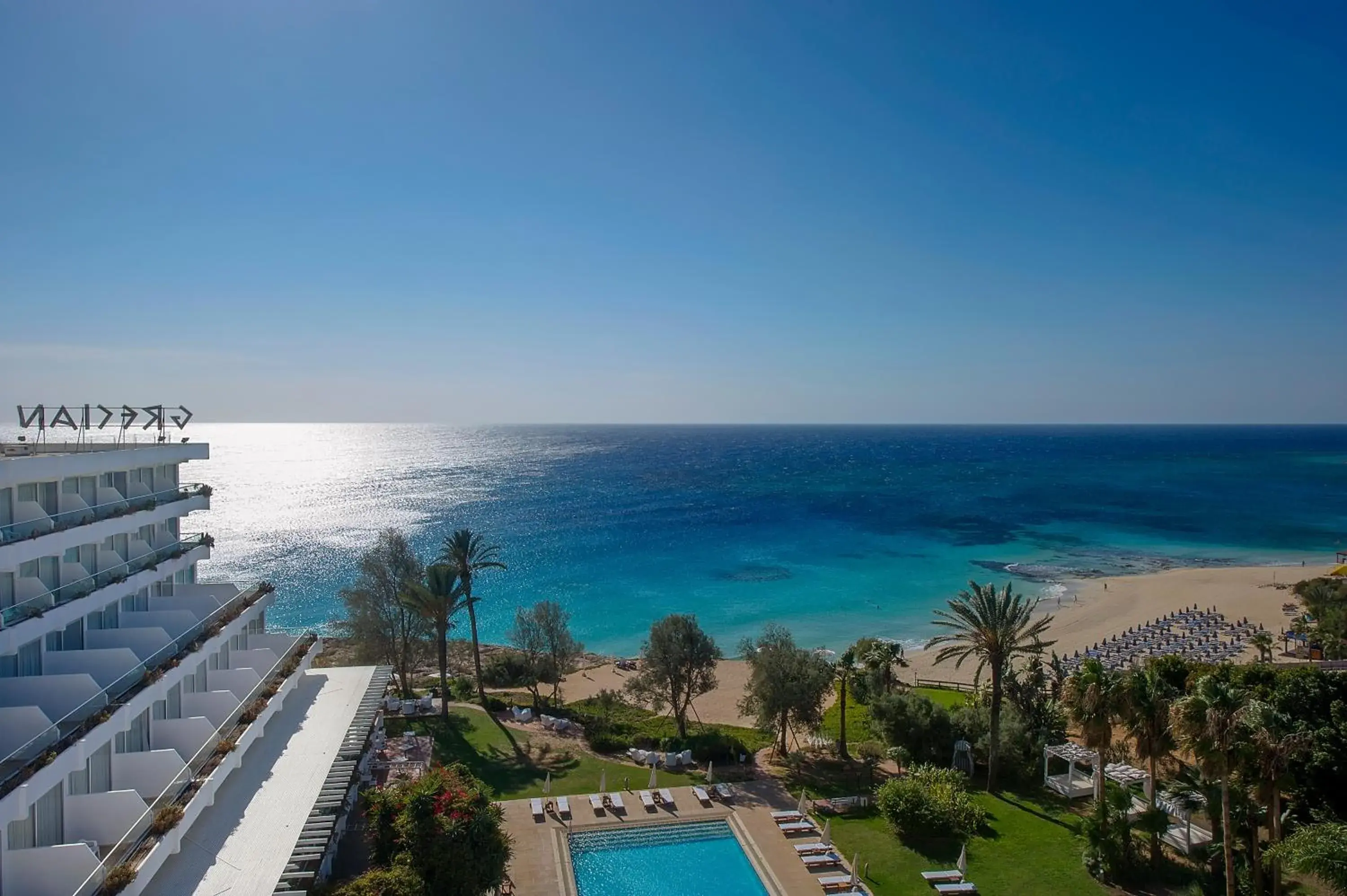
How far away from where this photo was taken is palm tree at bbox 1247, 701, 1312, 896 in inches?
767

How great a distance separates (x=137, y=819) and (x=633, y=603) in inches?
2324

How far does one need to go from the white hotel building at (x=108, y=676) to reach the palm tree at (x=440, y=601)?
37.0ft

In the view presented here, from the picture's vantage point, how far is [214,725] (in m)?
22.0

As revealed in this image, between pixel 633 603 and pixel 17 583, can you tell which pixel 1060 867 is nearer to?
pixel 17 583

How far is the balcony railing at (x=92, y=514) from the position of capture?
17.5 metres

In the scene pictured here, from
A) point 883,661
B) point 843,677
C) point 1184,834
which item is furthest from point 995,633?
point 1184,834

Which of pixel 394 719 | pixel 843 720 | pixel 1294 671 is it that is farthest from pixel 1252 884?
pixel 394 719

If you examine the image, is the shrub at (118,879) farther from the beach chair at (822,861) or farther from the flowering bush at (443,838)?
the beach chair at (822,861)

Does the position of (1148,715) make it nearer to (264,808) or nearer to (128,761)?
(264,808)

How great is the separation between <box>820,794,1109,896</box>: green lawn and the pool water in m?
3.78

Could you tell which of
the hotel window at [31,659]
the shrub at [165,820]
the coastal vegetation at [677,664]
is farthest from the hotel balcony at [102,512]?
the coastal vegetation at [677,664]

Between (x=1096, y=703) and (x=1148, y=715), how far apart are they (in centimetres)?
147

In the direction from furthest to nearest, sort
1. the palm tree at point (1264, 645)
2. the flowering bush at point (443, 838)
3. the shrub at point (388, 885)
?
the palm tree at point (1264, 645), the flowering bush at point (443, 838), the shrub at point (388, 885)

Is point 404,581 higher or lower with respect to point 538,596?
higher
